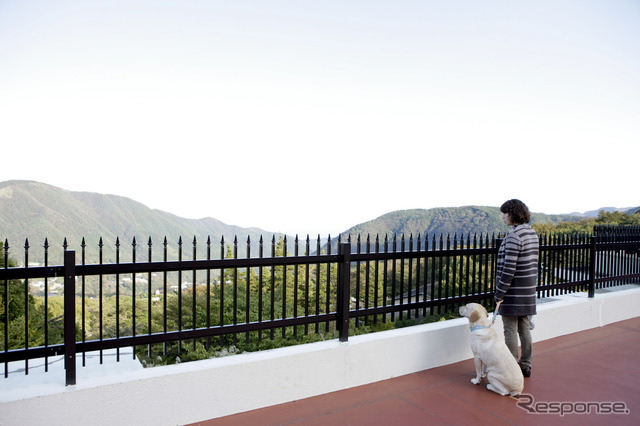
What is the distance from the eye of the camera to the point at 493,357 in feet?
13.6

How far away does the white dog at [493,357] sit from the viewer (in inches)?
162

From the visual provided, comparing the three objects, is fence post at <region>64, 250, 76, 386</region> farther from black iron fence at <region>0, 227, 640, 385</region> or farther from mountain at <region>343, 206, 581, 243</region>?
mountain at <region>343, 206, 581, 243</region>

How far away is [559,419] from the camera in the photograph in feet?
12.3

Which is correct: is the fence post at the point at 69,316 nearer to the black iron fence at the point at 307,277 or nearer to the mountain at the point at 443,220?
the black iron fence at the point at 307,277

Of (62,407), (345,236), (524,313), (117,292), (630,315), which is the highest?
(345,236)

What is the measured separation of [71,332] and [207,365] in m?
1.09

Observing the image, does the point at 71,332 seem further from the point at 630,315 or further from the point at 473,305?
the point at 630,315

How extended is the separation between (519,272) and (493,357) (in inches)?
38.0

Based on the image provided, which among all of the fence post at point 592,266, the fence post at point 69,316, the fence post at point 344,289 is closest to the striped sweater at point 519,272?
the fence post at point 344,289

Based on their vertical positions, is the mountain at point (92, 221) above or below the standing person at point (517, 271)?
below

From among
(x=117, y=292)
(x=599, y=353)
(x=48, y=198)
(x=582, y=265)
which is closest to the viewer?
(x=117, y=292)

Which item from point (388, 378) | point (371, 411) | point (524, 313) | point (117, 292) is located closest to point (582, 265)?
point (524, 313)
